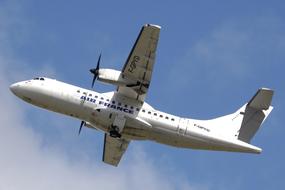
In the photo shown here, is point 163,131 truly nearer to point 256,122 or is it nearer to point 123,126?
point 123,126

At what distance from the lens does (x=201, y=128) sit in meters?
42.5

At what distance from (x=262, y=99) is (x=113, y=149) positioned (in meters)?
10.5

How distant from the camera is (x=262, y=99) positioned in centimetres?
4269

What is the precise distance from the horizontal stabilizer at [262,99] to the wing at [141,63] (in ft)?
20.8

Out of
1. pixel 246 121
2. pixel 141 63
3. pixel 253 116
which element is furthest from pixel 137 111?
pixel 253 116

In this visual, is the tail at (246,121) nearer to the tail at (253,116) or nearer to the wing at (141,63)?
the tail at (253,116)

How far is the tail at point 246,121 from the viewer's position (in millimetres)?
43188

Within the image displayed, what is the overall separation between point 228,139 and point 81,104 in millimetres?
8739

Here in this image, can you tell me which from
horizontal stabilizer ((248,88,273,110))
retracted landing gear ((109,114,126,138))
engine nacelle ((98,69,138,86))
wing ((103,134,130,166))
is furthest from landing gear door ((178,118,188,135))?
wing ((103,134,130,166))

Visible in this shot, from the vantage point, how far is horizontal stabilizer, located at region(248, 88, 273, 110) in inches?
1652

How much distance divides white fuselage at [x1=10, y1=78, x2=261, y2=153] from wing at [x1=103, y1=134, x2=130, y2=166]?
3.02 metres

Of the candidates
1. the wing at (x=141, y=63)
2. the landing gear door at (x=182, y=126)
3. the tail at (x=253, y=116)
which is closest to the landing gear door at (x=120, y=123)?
the wing at (x=141, y=63)

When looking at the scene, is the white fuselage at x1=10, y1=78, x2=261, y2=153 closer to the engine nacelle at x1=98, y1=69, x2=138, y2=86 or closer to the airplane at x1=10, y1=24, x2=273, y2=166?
the airplane at x1=10, y1=24, x2=273, y2=166

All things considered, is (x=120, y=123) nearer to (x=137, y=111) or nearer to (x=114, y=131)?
(x=114, y=131)
